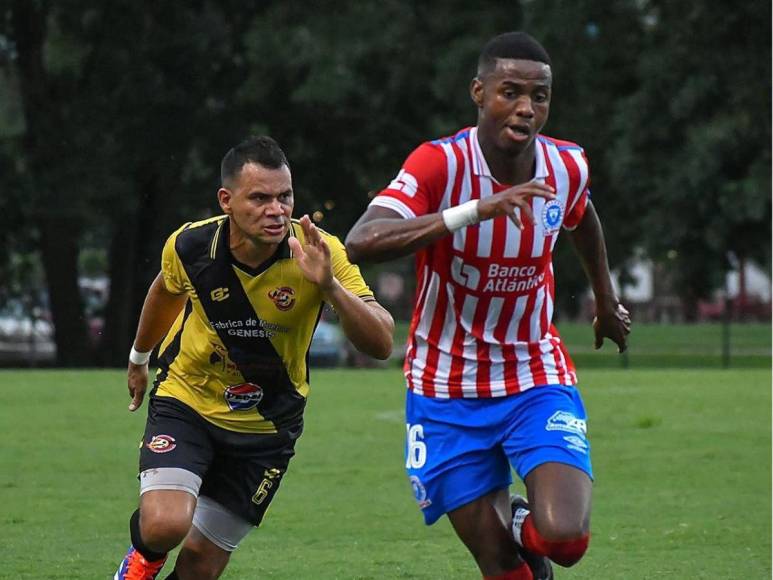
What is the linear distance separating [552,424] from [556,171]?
3.36ft

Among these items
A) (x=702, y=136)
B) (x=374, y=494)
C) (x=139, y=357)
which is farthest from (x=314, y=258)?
(x=702, y=136)

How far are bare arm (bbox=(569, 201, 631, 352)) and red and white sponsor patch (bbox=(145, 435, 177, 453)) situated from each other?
6.35 feet

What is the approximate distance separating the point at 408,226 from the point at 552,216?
0.83m

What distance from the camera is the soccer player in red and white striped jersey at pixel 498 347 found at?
608 cm

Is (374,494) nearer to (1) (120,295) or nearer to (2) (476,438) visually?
(2) (476,438)

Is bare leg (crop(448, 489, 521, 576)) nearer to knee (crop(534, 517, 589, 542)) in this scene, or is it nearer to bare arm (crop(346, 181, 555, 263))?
knee (crop(534, 517, 589, 542))

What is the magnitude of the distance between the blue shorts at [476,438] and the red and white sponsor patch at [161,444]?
3.51 feet

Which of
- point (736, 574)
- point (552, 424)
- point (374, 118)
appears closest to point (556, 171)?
point (552, 424)

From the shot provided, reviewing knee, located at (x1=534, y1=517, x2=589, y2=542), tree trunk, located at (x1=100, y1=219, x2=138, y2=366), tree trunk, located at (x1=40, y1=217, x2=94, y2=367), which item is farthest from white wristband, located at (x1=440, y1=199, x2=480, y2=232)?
tree trunk, located at (x1=100, y1=219, x2=138, y2=366)

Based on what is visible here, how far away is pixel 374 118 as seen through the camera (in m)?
36.6

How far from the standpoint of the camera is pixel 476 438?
6.30 m

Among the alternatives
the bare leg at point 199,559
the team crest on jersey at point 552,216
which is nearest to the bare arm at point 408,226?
the team crest on jersey at point 552,216

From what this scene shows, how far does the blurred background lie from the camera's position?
32.1 m

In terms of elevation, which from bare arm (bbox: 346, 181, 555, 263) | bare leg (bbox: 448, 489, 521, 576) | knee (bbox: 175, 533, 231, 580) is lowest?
knee (bbox: 175, 533, 231, 580)
